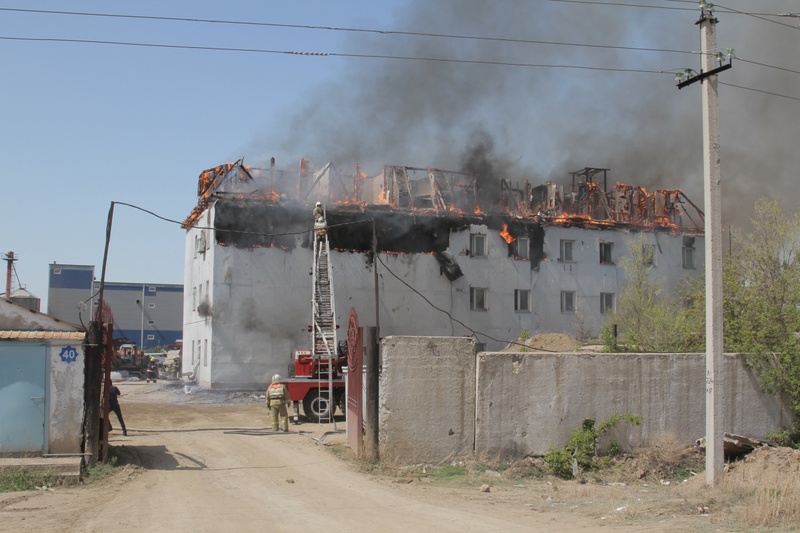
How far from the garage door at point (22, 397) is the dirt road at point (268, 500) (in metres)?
1.50

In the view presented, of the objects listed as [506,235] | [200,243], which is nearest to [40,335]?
[200,243]

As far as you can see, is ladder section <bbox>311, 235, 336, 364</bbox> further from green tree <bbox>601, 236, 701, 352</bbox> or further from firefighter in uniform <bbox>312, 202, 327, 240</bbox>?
green tree <bbox>601, 236, 701, 352</bbox>

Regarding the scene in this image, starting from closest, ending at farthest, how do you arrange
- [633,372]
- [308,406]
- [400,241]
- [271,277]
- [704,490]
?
[704,490] → [633,372] → [308,406] → [271,277] → [400,241]

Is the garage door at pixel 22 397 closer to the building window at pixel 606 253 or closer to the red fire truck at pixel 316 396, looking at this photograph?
the red fire truck at pixel 316 396

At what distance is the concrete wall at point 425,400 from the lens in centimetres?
1309

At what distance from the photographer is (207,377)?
117 ft

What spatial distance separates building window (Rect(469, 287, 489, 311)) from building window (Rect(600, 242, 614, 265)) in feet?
24.8

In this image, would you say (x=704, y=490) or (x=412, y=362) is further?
(x=412, y=362)

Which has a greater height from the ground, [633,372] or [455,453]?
[633,372]

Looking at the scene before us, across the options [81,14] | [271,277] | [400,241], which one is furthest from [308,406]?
[400,241]

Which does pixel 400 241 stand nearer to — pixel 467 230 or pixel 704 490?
pixel 467 230

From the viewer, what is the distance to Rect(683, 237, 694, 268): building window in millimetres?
43750

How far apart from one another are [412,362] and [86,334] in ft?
18.4

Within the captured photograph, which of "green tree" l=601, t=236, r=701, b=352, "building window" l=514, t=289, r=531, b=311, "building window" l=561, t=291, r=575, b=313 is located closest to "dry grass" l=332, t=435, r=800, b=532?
"green tree" l=601, t=236, r=701, b=352
